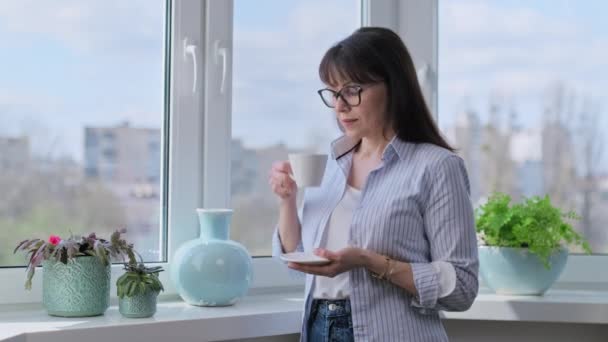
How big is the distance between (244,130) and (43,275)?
755mm

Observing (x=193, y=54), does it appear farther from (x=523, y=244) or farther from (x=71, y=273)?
(x=523, y=244)

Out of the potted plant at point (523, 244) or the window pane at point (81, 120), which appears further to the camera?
the potted plant at point (523, 244)

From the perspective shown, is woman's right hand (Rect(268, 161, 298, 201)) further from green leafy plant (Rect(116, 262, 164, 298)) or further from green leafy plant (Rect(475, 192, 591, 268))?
green leafy plant (Rect(475, 192, 591, 268))

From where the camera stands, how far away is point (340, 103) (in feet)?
5.89

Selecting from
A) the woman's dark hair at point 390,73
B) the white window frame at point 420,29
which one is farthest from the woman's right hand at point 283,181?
the white window frame at point 420,29

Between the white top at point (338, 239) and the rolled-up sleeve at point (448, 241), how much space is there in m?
0.16

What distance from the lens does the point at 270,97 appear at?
2.53m

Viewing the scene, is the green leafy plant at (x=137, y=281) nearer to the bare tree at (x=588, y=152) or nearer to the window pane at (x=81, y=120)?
the window pane at (x=81, y=120)

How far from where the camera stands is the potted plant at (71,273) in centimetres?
199

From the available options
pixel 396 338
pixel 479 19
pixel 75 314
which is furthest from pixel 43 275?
pixel 479 19

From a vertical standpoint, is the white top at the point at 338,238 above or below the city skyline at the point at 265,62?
below

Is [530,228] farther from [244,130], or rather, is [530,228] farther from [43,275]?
[43,275]

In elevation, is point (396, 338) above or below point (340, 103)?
below

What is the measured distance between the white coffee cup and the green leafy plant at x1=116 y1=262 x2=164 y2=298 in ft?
1.68
